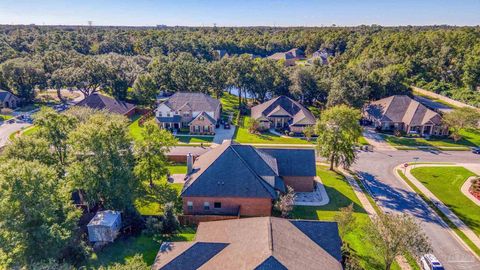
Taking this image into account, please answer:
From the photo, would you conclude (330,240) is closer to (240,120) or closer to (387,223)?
(387,223)

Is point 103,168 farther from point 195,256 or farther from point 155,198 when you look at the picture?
point 195,256

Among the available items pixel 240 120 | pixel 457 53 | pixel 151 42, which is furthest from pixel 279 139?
pixel 151 42

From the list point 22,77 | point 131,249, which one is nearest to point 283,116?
point 131,249

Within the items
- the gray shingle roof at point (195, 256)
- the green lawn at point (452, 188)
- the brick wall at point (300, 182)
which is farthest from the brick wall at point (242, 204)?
the green lawn at point (452, 188)

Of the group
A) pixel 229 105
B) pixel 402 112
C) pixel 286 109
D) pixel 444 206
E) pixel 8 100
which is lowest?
pixel 444 206

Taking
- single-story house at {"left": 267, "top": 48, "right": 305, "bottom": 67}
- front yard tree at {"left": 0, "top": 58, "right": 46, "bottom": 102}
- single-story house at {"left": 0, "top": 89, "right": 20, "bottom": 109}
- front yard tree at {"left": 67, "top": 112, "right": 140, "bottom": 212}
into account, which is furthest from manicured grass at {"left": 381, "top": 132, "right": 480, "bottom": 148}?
single-story house at {"left": 0, "top": 89, "right": 20, "bottom": 109}
